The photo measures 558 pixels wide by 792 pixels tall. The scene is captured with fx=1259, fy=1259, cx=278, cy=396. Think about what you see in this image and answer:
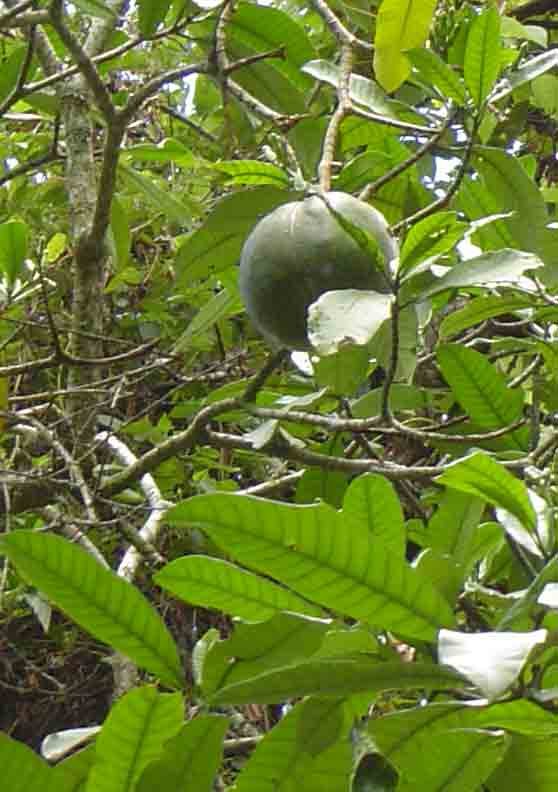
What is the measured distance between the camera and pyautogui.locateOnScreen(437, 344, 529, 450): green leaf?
133 centimetres

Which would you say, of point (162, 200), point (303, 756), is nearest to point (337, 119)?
point (162, 200)

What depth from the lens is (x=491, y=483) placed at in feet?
2.64

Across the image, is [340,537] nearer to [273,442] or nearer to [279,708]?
[273,442]

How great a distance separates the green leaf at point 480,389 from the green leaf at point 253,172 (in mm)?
256

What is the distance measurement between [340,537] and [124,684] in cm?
87

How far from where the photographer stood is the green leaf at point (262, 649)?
2.85ft

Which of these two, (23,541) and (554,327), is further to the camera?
(554,327)

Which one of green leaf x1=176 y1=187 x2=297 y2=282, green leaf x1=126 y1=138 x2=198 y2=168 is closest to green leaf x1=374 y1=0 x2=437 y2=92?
green leaf x1=176 y1=187 x2=297 y2=282

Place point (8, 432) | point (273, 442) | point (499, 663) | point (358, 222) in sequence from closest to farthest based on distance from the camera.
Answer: point (499, 663)
point (358, 222)
point (273, 442)
point (8, 432)

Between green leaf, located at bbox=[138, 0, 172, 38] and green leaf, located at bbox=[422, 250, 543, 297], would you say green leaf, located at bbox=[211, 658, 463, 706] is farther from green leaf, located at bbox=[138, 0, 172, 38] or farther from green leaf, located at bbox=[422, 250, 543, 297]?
green leaf, located at bbox=[138, 0, 172, 38]

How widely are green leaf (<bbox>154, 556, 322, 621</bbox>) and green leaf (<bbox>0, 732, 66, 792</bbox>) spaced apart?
5.5 inches

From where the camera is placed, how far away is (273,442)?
4.69 feet

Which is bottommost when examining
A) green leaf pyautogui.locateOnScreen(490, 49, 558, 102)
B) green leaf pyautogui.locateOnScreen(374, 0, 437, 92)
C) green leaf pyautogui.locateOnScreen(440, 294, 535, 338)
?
green leaf pyautogui.locateOnScreen(440, 294, 535, 338)

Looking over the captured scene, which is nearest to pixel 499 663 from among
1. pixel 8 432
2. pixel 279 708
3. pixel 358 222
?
pixel 358 222
